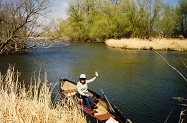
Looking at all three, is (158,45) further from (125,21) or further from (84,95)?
(84,95)

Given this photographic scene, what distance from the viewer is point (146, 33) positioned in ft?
150

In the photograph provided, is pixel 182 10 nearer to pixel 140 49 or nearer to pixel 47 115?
pixel 140 49

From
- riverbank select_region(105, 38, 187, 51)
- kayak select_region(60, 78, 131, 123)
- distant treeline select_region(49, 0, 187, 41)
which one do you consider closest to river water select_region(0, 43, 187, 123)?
kayak select_region(60, 78, 131, 123)

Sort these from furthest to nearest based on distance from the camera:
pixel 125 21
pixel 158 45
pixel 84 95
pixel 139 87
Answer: pixel 125 21
pixel 158 45
pixel 139 87
pixel 84 95

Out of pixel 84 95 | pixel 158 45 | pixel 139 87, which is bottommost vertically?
pixel 139 87

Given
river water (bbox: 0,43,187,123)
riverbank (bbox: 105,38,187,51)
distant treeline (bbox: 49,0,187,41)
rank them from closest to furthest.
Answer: river water (bbox: 0,43,187,123) → riverbank (bbox: 105,38,187,51) → distant treeline (bbox: 49,0,187,41)

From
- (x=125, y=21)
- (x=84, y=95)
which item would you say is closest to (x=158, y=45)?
(x=125, y=21)

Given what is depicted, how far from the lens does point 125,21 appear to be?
153ft

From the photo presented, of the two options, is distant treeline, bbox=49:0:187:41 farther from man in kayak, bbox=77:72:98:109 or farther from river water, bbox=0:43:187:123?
man in kayak, bbox=77:72:98:109

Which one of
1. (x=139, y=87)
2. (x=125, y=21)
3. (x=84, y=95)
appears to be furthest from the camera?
(x=125, y=21)

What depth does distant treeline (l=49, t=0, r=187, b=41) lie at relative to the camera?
44094 mm

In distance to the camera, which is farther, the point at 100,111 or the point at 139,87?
the point at 139,87

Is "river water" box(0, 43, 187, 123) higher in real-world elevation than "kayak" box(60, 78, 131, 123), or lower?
lower

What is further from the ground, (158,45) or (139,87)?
(158,45)
